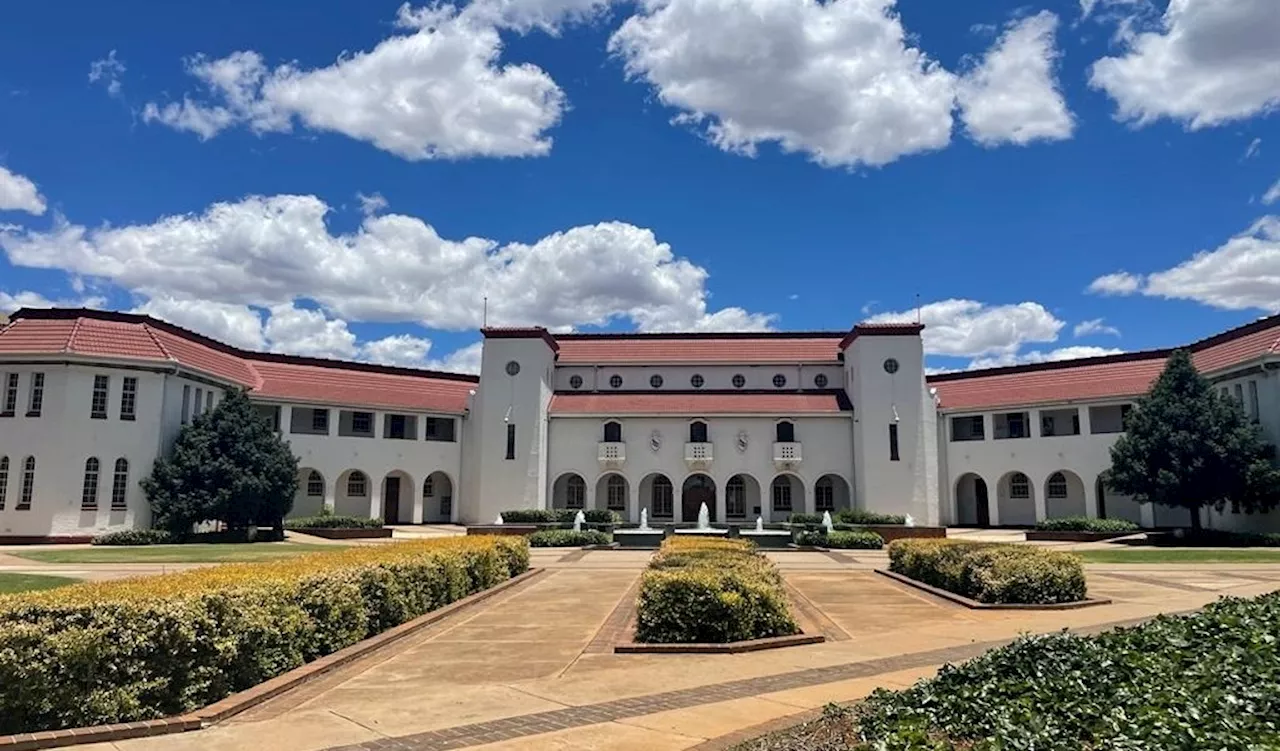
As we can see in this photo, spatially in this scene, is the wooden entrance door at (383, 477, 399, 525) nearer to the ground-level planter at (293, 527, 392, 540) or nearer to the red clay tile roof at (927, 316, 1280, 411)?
the ground-level planter at (293, 527, 392, 540)

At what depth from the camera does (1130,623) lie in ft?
39.4

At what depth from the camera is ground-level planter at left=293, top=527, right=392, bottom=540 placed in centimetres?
3788

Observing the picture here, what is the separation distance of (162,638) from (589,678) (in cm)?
394

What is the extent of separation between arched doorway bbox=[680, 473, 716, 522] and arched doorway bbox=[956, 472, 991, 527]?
13.3 metres

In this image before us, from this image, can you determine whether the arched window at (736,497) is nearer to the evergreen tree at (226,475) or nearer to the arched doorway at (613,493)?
the arched doorway at (613,493)

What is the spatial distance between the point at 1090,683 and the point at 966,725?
108 centimetres

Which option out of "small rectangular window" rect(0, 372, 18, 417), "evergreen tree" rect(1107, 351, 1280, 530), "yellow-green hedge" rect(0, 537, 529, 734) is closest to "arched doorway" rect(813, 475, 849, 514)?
"evergreen tree" rect(1107, 351, 1280, 530)

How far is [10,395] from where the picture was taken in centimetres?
3341

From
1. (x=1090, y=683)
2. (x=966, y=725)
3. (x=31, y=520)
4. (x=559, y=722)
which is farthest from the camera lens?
(x=31, y=520)

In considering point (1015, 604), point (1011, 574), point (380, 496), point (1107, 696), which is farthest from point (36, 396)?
point (1107, 696)

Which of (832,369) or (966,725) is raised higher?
(832,369)

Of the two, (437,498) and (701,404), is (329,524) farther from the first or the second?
(701,404)

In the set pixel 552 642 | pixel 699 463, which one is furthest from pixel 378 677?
pixel 699 463

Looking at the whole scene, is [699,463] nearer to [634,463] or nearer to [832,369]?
[634,463]
